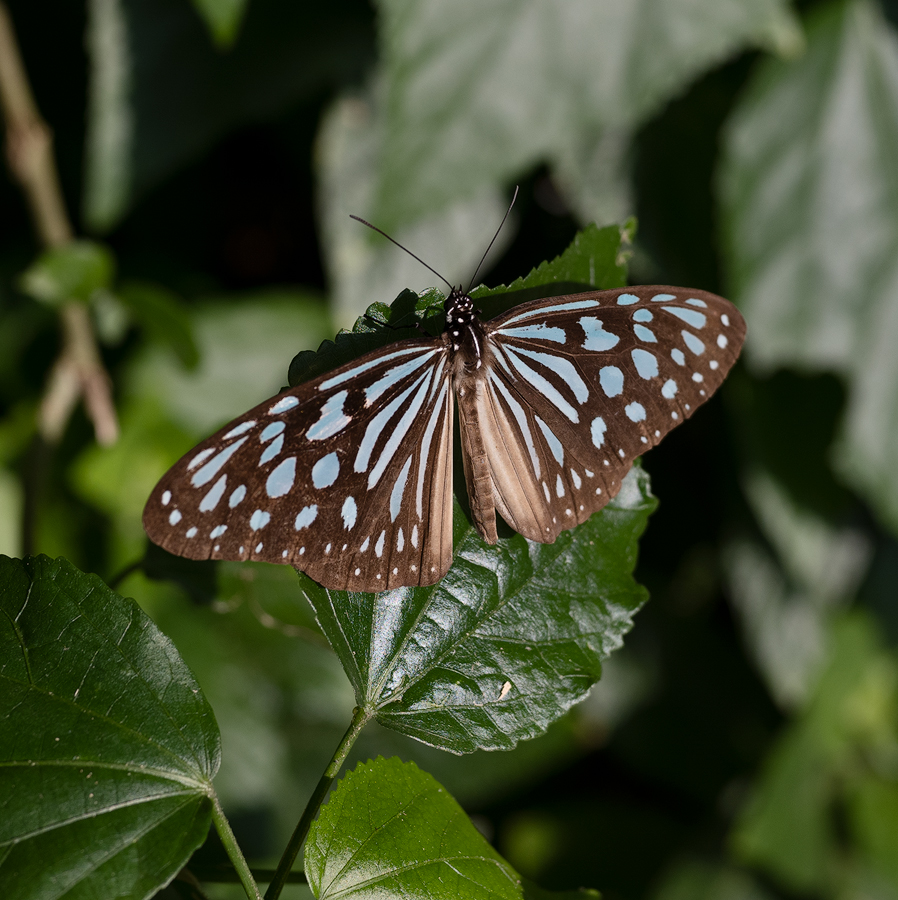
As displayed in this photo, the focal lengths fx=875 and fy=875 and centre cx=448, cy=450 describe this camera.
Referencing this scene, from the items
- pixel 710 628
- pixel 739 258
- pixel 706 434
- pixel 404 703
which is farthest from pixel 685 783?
pixel 404 703

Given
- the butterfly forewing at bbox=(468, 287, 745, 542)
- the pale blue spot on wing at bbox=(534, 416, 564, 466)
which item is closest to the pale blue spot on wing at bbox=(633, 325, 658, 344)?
the butterfly forewing at bbox=(468, 287, 745, 542)

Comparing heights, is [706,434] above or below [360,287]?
below

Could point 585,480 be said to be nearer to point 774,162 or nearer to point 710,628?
point 774,162

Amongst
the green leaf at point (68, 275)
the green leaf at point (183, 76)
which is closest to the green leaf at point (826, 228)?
the green leaf at point (183, 76)

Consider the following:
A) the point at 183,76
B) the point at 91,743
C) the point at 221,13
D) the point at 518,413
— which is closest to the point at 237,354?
the point at 183,76

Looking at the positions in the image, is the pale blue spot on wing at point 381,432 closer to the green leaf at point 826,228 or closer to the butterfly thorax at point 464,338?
the butterfly thorax at point 464,338

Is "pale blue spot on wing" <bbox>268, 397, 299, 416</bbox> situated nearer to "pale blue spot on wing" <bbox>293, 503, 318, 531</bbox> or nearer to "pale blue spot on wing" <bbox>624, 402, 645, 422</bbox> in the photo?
"pale blue spot on wing" <bbox>293, 503, 318, 531</bbox>
